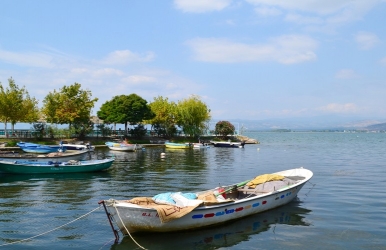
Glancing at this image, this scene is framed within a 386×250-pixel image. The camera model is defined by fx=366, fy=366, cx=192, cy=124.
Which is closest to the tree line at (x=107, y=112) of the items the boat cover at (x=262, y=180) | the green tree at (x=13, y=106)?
the green tree at (x=13, y=106)

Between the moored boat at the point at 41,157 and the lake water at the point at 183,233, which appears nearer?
the lake water at the point at 183,233

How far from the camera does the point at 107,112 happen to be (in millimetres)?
69375

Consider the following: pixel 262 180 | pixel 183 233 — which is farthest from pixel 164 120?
pixel 183 233

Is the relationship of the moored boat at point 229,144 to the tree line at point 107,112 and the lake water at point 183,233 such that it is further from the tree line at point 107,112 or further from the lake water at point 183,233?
the lake water at point 183,233

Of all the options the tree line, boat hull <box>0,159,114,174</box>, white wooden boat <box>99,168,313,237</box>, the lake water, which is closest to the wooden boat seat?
white wooden boat <box>99,168,313,237</box>

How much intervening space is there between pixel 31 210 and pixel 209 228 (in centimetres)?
807

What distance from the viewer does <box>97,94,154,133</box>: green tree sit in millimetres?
66250

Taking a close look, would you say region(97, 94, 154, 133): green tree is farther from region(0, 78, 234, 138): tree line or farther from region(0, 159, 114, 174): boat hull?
region(0, 159, 114, 174): boat hull

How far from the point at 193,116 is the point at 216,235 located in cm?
6691

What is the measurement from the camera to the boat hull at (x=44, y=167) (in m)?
25.7

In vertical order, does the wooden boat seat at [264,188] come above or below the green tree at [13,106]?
below

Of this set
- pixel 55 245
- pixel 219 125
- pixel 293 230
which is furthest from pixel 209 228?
pixel 219 125

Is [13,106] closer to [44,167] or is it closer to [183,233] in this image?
[44,167]

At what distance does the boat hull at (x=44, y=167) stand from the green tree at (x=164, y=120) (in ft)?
149
